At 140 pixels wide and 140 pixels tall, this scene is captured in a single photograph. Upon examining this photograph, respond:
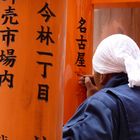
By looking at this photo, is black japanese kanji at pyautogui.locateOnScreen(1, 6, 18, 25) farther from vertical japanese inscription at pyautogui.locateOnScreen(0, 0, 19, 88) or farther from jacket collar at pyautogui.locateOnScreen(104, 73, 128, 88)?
jacket collar at pyautogui.locateOnScreen(104, 73, 128, 88)

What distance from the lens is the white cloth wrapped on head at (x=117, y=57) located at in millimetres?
1670

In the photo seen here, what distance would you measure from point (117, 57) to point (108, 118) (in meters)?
0.36

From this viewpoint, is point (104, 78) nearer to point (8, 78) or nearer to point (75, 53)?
point (75, 53)

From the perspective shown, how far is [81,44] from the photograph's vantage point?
2504 mm

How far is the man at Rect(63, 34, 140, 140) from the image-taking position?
1.44 m

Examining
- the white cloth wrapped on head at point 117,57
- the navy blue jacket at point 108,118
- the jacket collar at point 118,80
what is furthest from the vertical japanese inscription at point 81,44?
the navy blue jacket at point 108,118

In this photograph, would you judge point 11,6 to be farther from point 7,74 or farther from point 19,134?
point 19,134

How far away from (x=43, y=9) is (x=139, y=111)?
2.39 ft

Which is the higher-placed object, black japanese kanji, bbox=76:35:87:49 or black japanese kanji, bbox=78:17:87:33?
black japanese kanji, bbox=78:17:87:33

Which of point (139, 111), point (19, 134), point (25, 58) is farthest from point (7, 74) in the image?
point (139, 111)

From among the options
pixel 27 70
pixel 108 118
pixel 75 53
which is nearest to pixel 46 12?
pixel 27 70

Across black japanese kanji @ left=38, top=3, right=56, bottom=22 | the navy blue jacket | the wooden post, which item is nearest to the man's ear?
the navy blue jacket

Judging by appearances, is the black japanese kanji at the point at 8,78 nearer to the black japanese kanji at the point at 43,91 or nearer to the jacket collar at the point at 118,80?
the black japanese kanji at the point at 43,91

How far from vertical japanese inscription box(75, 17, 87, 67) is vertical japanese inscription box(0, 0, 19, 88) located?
4.85 ft
